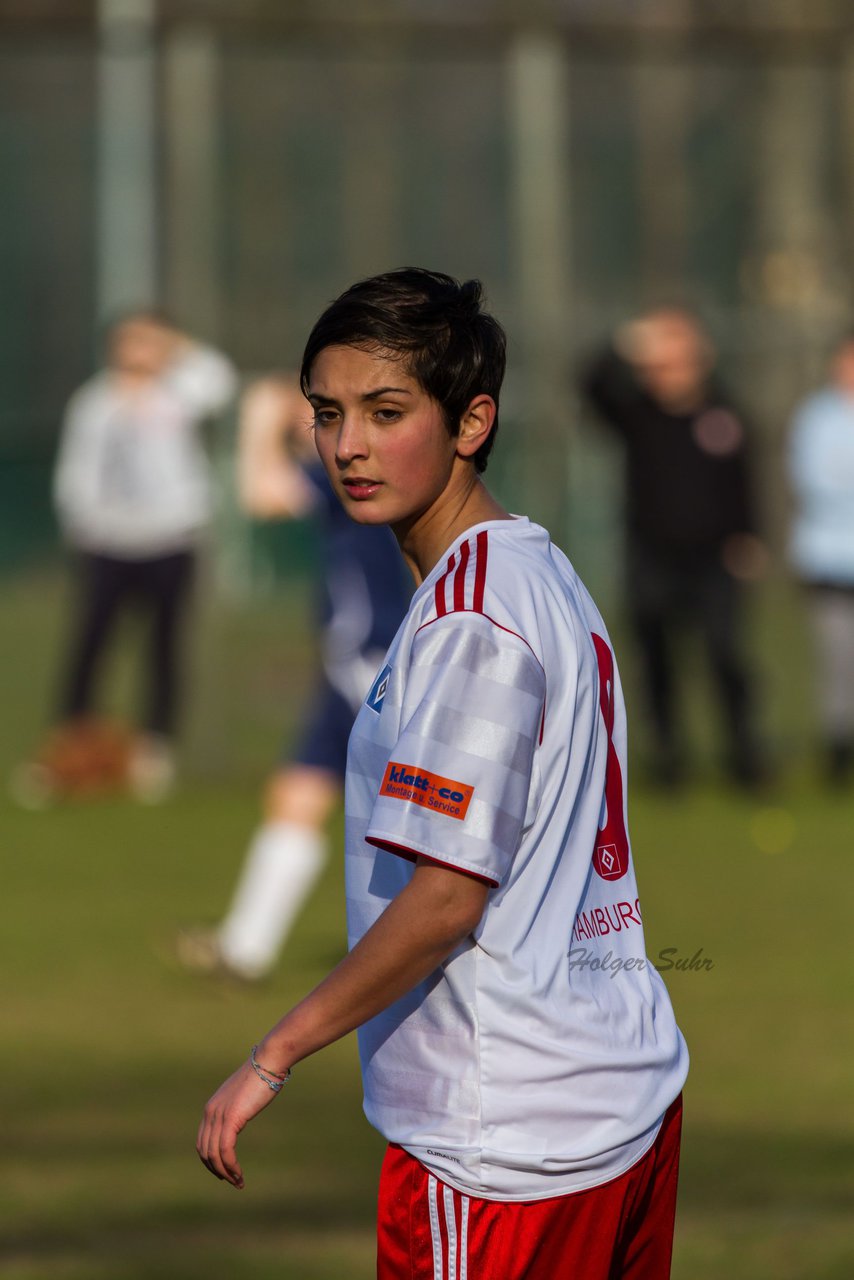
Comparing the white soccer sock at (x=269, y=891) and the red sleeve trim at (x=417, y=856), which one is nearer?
the red sleeve trim at (x=417, y=856)

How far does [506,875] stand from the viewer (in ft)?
7.96

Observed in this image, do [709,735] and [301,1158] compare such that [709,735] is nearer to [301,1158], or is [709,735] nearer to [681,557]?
[681,557]

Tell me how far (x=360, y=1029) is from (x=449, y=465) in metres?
0.67

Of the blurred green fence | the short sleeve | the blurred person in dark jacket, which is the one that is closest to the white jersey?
the short sleeve

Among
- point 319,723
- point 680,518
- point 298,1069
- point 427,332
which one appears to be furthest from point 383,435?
point 680,518

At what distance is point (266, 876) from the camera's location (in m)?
7.12

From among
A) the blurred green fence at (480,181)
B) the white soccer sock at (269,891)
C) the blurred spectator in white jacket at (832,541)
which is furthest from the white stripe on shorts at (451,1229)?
the blurred green fence at (480,181)

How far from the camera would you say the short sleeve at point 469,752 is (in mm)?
2375

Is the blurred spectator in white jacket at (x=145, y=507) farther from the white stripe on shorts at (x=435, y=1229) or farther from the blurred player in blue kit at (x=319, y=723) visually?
the white stripe on shorts at (x=435, y=1229)

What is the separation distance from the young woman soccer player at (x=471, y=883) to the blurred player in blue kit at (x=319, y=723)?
4.09 metres

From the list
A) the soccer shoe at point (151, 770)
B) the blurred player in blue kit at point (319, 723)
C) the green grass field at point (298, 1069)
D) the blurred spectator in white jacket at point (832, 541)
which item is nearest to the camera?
the green grass field at point (298, 1069)

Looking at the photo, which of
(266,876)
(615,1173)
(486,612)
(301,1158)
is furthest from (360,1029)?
(266,876)

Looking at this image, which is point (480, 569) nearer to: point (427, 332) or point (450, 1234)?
point (427, 332)

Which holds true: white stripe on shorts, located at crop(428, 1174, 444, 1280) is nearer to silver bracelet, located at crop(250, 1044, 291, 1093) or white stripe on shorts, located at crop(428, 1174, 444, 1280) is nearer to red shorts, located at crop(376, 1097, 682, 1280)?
red shorts, located at crop(376, 1097, 682, 1280)
